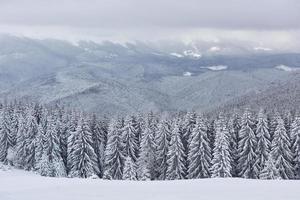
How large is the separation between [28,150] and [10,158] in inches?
193

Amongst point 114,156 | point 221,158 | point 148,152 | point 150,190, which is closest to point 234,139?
point 221,158

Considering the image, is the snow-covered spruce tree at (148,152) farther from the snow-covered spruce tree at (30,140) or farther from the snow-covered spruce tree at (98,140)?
the snow-covered spruce tree at (30,140)

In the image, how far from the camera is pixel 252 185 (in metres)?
29.2

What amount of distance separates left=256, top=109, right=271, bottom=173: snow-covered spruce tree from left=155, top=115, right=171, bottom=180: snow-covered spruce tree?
14.4 metres

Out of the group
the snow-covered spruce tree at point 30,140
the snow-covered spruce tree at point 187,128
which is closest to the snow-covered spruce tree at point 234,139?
the snow-covered spruce tree at point 187,128

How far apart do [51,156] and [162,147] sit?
18465 millimetres

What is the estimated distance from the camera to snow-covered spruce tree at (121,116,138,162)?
82.1m

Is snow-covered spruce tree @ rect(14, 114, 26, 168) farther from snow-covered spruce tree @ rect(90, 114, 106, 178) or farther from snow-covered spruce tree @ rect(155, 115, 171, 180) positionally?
snow-covered spruce tree @ rect(155, 115, 171, 180)

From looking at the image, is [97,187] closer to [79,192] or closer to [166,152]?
[79,192]

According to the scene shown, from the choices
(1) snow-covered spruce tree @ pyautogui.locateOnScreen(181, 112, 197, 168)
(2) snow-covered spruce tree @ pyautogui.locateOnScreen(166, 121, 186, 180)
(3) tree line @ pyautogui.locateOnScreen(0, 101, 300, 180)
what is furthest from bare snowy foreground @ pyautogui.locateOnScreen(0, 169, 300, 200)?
(1) snow-covered spruce tree @ pyautogui.locateOnScreen(181, 112, 197, 168)

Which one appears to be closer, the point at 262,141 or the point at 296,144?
the point at 296,144

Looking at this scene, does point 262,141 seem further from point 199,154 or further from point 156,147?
point 156,147

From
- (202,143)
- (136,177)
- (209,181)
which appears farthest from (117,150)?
(209,181)

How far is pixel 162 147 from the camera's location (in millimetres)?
80250
